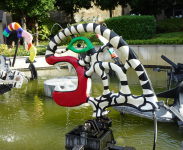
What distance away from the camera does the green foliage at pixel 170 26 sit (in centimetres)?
2423

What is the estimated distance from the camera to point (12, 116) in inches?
347

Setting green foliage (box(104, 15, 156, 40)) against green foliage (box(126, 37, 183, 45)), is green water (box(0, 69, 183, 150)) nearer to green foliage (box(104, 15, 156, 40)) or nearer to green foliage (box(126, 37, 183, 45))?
green foliage (box(126, 37, 183, 45))

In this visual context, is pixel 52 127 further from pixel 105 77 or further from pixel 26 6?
pixel 26 6

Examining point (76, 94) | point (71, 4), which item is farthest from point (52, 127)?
point (71, 4)

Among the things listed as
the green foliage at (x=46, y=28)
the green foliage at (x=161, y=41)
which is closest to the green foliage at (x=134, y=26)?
the green foliage at (x=161, y=41)

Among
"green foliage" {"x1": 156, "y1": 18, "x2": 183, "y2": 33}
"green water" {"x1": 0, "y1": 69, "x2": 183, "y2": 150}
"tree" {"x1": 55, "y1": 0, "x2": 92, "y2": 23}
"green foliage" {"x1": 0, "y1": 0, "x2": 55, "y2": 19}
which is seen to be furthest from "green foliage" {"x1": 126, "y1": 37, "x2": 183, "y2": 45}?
"tree" {"x1": 55, "y1": 0, "x2": 92, "y2": 23}

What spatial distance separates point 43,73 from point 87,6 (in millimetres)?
15892

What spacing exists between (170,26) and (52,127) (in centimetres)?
1992

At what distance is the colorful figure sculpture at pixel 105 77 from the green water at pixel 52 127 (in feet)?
3.34

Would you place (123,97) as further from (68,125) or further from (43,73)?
(43,73)

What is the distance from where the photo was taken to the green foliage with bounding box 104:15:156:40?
72.7 feet

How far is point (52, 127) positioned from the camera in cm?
773

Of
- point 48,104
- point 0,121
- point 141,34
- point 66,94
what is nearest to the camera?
point 66,94

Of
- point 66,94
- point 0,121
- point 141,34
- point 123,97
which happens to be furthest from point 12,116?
point 141,34
